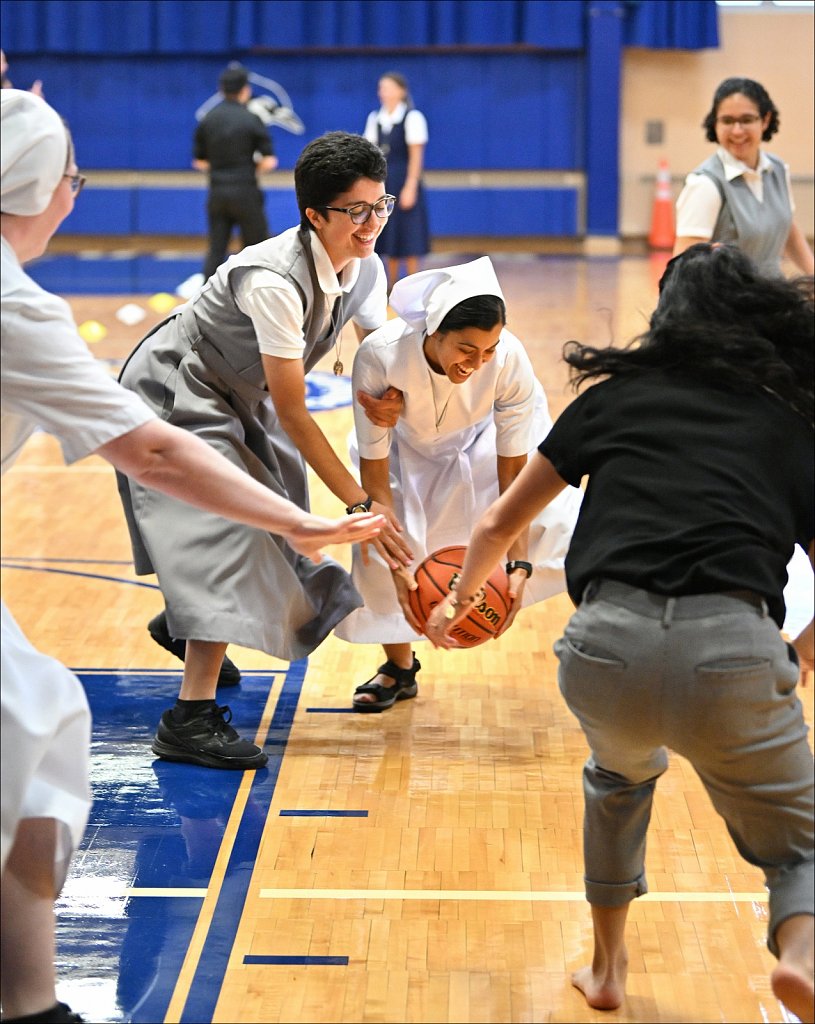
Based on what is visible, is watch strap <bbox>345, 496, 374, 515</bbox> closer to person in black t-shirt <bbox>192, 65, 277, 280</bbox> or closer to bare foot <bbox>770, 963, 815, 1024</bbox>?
bare foot <bbox>770, 963, 815, 1024</bbox>

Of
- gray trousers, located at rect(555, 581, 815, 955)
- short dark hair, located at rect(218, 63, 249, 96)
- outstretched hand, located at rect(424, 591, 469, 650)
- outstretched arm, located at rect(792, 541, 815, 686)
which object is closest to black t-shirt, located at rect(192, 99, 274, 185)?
short dark hair, located at rect(218, 63, 249, 96)

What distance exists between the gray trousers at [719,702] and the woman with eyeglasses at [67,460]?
53cm

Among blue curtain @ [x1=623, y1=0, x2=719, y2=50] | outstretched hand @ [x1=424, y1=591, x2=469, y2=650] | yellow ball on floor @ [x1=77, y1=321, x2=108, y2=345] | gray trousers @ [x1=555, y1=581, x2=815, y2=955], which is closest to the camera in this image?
gray trousers @ [x1=555, y1=581, x2=815, y2=955]

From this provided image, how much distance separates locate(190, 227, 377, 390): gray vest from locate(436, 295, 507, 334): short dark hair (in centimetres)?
40

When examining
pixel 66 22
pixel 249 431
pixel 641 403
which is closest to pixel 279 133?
pixel 66 22

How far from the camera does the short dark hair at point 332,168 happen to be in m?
3.41

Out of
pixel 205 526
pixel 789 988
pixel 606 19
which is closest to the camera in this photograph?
pixel 789 988

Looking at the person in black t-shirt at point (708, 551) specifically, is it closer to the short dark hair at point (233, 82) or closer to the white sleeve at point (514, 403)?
the white sleeve at point (514, 403)

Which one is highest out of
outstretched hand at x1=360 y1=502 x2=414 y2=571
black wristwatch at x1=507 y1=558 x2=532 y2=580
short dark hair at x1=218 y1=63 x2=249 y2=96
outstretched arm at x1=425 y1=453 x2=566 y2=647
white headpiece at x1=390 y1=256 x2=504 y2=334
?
short dark hair at x1=218 y1=63 x2=249 y2=96

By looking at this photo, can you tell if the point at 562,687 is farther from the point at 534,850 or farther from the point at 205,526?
the point at 205,526

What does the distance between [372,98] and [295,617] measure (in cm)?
1311

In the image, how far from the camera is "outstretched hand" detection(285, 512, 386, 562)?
234 cm

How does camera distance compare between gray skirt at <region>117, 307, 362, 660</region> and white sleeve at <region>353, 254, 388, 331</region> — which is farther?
white sleeve at <region>353, 254, 388, 331</region>

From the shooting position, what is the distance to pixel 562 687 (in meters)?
2.35
